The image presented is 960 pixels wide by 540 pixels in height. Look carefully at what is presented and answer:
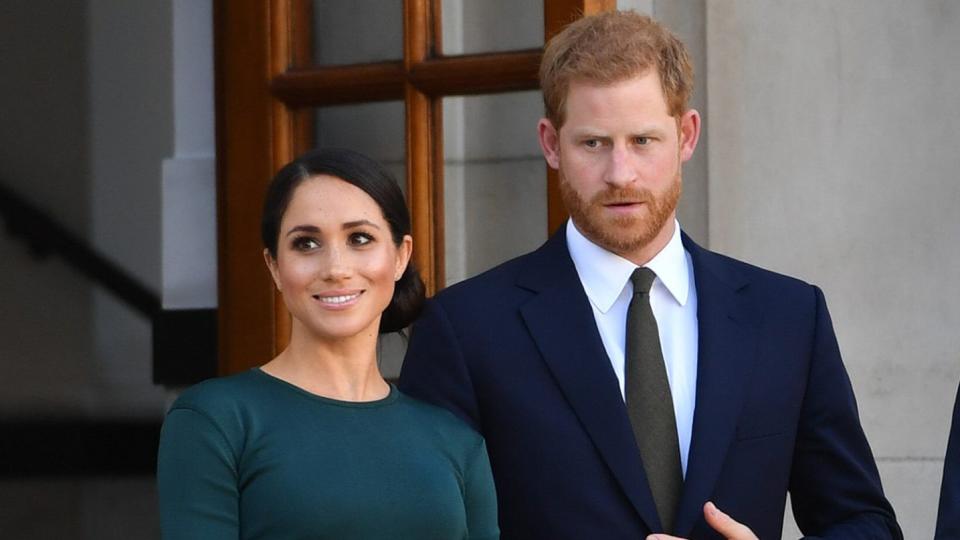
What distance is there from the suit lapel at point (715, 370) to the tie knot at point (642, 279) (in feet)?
0.29

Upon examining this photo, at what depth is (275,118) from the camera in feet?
11.2

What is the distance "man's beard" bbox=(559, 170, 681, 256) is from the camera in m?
2.36

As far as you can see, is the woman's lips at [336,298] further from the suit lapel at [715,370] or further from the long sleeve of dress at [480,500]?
Result: the suit lapel at [715,370]

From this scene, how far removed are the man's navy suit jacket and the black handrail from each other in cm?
265

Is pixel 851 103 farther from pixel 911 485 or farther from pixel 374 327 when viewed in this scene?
pixel 374 327

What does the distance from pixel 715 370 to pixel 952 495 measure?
0.46 metres

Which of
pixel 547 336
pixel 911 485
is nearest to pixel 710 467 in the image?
pixel 547 336

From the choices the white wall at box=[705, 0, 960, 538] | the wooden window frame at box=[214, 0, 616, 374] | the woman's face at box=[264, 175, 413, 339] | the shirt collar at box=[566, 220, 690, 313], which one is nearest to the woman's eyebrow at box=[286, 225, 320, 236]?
the woman's face at box=[264, 175, 413, 339]

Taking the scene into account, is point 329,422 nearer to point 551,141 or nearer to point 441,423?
point 441,423

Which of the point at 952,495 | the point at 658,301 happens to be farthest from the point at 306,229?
the point at 952,495

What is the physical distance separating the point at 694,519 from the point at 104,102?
3.28m

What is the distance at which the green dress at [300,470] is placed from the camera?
79.4 inches

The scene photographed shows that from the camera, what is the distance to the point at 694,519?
7.67 feet

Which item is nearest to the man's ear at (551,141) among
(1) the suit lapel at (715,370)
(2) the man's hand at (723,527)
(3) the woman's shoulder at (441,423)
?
(1) the suit lapel at (715,370)
